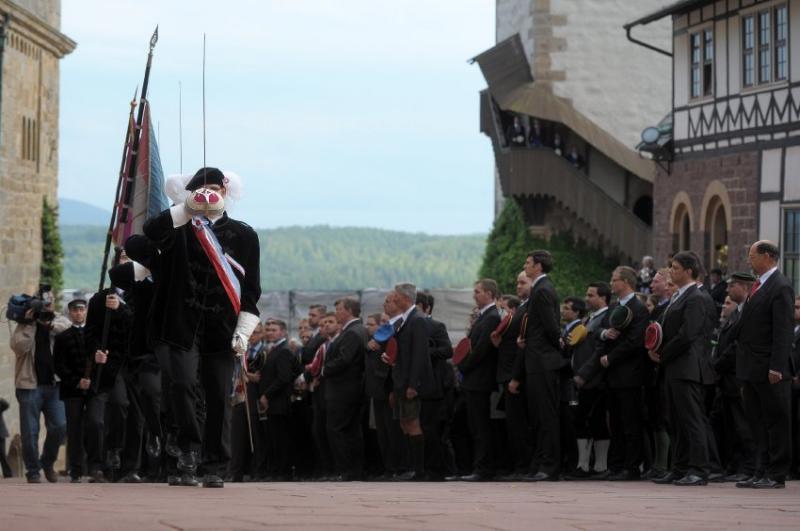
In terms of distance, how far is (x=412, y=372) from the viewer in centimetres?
1688

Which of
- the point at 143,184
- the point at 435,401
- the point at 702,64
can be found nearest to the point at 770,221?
the point at 702,64

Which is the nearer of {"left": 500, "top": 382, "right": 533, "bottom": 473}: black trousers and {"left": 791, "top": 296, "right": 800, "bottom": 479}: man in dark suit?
{"left": 791, "top": 296, "right": 800, "bottom": 479}: man in dark suit

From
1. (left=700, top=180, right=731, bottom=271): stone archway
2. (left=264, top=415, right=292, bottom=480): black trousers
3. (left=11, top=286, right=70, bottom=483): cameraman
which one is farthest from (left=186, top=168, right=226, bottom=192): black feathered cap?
(left=700, top=180, right=731, bottom=271): stone archway

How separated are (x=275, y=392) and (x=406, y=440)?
108 inches

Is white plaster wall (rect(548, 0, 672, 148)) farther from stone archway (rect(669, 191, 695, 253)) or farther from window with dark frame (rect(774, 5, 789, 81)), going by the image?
window with dark frame (rect(774, 5, 789, 81))

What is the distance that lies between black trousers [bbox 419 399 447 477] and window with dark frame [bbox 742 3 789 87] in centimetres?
1570

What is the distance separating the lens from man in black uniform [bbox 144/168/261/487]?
36.7 feet

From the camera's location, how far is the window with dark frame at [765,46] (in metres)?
30.9

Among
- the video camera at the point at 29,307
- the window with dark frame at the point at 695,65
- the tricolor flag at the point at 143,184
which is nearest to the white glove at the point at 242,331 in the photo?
the tricolor flag at the point at 143,184

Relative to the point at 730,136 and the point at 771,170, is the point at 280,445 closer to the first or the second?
the point at 771,170

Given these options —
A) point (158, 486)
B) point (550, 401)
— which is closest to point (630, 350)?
point (550, 401)

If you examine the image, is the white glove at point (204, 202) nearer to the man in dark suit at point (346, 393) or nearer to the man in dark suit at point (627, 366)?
the man in dark suit at point (627, 366)

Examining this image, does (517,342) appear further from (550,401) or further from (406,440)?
(406,440)

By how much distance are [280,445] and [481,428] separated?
12.7 ft
